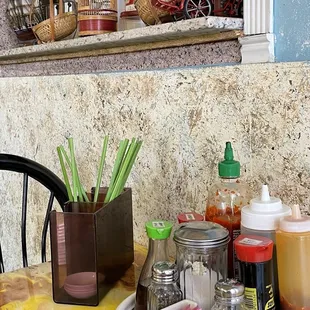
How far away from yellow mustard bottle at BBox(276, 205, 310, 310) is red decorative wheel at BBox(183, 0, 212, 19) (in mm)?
477

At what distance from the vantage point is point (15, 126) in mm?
1891

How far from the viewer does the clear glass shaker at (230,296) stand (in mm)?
630

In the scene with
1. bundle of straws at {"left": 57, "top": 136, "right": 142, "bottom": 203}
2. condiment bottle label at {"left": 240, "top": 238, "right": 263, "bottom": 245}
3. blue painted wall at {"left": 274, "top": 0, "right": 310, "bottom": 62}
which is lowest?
condiment bottle label at {"left": 240, "top": 238, "right": 263, "bottom": 245}

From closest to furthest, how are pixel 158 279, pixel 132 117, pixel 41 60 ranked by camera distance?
pixel 158 279
pixel 132 117
pixel 41 60

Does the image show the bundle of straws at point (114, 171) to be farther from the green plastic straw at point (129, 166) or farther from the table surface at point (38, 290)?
the table surface at point (38, 290)

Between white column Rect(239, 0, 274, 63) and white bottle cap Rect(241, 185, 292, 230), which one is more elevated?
white column Rect(239, 0, 274, 63)

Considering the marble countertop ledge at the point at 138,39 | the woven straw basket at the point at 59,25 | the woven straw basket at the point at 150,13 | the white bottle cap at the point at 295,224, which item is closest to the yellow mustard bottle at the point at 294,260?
the white bottle cap at the point at 295,224

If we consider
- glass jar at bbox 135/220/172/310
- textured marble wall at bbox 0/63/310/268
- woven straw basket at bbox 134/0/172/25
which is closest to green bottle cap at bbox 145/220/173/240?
glass jar at bbox 135/220/172/310

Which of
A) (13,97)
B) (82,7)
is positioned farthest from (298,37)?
(13,97)

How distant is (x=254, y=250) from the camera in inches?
26.1

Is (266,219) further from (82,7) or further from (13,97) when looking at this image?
(13,97)

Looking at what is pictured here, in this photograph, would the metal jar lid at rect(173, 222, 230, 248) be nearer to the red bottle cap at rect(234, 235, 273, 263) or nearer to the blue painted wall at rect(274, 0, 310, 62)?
the red bottle cap at rect(234, 235, 273, 263)

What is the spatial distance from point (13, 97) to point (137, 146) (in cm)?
103

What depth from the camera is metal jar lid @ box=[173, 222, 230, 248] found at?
2.31 feet
